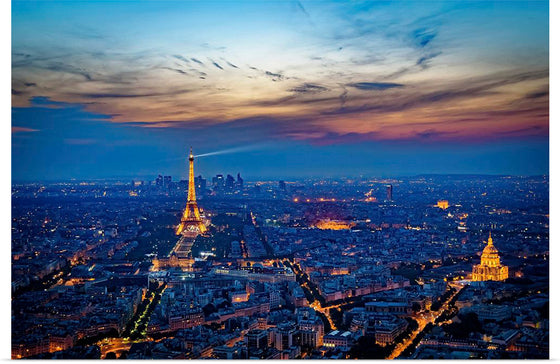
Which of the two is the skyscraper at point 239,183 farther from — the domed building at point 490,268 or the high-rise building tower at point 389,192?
the domed building at point 490,268

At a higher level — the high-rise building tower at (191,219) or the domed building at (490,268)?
the high-rise building tower at (191,219)

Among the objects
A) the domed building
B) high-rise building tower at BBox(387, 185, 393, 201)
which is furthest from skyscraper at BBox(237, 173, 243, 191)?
the domed building

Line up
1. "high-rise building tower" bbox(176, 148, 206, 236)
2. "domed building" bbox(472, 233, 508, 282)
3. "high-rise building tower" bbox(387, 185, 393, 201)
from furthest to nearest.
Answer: "high-rise building tower" bbox(387, 185, 393, 201), "high-rise building tower" bbox(176, 148, 206, 236), "domed building" bbox(472, 233, 508, 282)

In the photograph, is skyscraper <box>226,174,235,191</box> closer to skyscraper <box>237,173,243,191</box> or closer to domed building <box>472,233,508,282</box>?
skyscraper <box>237,173,243,191</box>

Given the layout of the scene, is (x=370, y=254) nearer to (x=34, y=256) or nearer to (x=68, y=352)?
(x=34, y=256)

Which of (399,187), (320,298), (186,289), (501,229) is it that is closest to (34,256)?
(186,289)

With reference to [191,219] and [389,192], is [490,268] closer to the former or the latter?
[389,192]

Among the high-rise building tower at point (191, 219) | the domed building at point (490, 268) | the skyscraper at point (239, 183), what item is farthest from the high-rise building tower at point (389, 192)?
the domed building at point (490, 268)

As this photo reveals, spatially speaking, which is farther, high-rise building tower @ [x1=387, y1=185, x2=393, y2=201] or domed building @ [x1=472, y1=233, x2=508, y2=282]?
high-rise building tower @ [x1=387, y1=185, x2=393, y2=201]
